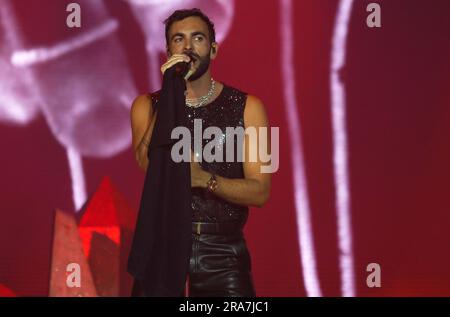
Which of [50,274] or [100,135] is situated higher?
[100,135]

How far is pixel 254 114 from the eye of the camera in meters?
2.90

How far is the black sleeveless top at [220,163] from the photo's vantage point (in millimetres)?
2750

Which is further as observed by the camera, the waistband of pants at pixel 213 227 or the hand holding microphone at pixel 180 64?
the waistband of pants at pixel 213 227

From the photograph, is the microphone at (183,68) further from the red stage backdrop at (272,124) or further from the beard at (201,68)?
the red stage backdrop at (272,124)

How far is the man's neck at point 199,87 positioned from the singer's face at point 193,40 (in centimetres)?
8

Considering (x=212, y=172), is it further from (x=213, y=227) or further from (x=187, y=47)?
(x=187, y=47)

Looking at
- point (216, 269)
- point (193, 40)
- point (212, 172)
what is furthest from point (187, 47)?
point (216, 269)

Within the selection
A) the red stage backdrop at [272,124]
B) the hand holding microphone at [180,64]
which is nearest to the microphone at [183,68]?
the hand holding microphone at [180,64]

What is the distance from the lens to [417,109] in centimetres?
423

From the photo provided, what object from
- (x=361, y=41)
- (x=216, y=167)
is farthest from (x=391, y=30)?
(x=216, y=167)

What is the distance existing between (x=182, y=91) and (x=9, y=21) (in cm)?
206

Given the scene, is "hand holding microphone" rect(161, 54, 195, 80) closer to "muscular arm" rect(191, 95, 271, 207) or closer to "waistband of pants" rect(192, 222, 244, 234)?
"muscular arm" rect(191, 95, 271, 207)
